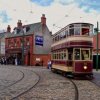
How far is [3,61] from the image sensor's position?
7344 centimetres

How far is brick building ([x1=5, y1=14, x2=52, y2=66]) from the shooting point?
229 feet

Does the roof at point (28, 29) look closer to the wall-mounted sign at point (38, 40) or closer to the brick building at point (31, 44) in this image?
the brick building at point (31, 44)

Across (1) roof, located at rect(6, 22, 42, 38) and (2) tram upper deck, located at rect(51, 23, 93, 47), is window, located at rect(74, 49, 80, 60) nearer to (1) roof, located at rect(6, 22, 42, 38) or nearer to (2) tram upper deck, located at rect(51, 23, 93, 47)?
(2) tram upper deck, located at rect(51, 23, 93, 47)

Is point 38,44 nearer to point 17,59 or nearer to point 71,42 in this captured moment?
point 17,59

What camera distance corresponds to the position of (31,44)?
71.1 meters

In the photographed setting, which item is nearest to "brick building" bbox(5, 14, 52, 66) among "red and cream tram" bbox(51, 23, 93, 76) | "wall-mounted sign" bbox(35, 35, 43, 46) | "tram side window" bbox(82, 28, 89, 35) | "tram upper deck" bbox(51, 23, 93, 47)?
"wall-mounted sign" bbox(35, 35, 43, 46)

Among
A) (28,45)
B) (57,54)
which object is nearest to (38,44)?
(28,45)

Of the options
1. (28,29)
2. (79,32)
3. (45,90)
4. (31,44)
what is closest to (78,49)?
(79,32)

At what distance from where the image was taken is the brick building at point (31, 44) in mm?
69844

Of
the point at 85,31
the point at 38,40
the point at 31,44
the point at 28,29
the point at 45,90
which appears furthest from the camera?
the point at 28,29

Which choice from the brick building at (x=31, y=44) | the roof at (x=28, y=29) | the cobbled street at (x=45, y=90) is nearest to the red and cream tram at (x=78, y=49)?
the cobbled street at (x=45, y=90)

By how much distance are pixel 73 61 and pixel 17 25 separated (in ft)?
189

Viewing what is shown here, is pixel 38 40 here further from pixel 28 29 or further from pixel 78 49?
pixel 78 49

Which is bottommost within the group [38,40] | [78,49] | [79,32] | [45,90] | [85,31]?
[45,90]
